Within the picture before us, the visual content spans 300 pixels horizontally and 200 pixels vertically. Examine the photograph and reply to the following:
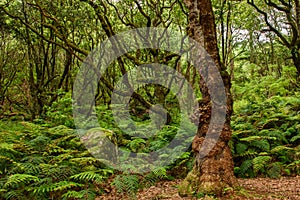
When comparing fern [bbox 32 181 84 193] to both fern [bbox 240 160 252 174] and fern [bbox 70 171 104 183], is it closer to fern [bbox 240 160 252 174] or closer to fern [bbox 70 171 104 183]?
fern [bbox 70 171 104 183]

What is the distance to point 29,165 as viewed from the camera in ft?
17.8

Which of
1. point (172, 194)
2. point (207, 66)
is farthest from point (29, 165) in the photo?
point (207, 66)

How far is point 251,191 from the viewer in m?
4.81

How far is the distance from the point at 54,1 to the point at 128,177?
8.27 m

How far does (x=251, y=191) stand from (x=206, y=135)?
1.20 m

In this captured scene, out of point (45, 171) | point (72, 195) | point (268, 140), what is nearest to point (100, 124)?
point (45, 171)

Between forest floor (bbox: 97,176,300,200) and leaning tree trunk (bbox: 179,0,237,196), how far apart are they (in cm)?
24

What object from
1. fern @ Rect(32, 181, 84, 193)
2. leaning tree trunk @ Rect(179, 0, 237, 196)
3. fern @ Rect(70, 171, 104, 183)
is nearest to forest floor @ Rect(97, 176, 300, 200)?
leaning tree trunk @ Rect(179, 0, 237, 196)

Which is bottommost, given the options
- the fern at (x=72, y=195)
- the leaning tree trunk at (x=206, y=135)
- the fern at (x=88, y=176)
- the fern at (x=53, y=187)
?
the fern at (x=72, y=195)

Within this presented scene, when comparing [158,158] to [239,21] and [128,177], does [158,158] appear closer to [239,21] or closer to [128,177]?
[128,177]

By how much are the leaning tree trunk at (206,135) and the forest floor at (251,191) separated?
9.5 inches

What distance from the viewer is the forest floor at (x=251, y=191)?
14.9 ft

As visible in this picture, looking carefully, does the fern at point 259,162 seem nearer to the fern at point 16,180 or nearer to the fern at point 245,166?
the fern at point 245,166

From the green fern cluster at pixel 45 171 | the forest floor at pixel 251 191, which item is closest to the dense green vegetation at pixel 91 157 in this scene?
the green fern cluster at pixel 45 171
